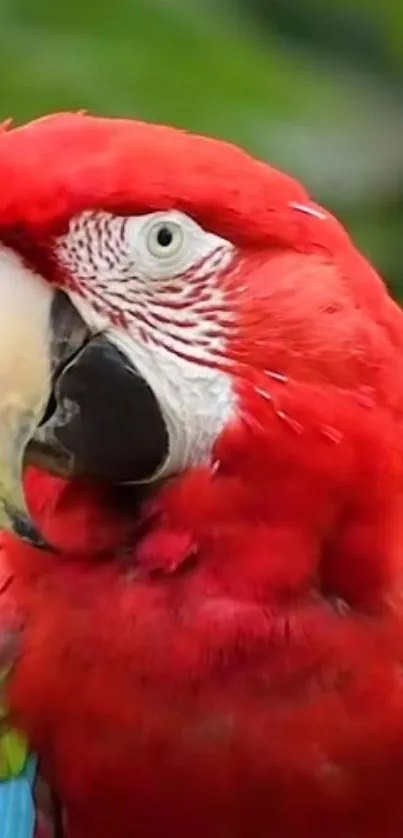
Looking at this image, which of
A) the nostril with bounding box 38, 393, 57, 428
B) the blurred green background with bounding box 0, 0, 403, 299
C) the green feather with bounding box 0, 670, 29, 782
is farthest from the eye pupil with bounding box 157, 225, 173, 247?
the blurred green background with bounding box 0, 0, 403, 299

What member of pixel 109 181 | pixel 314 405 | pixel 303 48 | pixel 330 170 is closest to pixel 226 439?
pixel 314 405

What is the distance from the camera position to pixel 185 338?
1.08m

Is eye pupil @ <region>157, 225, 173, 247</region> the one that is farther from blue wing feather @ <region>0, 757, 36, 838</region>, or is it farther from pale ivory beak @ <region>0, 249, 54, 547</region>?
blue wing feather @ <region>0, 757, 36, 838</region>

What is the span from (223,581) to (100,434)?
0.38 feet

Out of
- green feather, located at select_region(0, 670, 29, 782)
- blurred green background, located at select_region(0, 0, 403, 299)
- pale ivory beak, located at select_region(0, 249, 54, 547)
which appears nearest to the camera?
pale ivory beak, located at select_region(0, 249, 54, 547)

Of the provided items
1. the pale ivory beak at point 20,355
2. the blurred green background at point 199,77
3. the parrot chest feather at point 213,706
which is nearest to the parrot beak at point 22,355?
the pale ivory beak at point 20,355

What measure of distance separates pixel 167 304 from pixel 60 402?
8 cm

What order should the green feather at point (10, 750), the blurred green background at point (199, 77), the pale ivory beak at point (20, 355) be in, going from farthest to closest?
1. the blurred green background at point (199, 77)
2. the green feather at point (10, 750)
3. the pale ivory beak at point (20, 355)

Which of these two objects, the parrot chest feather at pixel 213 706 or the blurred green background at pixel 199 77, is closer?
the parrot chest feather at pixel 213 706

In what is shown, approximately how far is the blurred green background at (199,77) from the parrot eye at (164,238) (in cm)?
41

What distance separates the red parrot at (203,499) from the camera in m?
1.05

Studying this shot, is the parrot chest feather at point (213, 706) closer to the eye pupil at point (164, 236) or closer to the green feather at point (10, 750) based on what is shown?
the green feather at point (10, 750)

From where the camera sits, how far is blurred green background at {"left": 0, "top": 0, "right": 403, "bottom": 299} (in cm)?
146

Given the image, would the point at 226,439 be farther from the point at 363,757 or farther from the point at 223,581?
the point at 363,757
